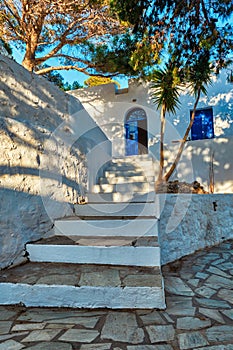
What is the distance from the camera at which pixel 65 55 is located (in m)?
7.93

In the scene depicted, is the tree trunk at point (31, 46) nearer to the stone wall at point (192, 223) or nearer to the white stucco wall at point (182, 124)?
the white stucco wall at point (182, 124)

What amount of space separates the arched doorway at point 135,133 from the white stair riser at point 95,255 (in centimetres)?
717

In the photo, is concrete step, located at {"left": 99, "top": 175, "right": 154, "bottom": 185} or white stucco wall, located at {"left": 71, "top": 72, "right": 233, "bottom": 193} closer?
concrete step, located at {"left": 99, "top": 175, "right": 154, "bottom": 185}

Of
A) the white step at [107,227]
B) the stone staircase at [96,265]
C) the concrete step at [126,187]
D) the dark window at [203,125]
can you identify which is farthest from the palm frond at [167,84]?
the white step at [107,227]

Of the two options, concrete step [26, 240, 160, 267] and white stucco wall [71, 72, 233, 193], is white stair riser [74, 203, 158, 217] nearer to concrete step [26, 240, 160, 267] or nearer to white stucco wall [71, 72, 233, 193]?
concrete step [26, 240, 160, 267]

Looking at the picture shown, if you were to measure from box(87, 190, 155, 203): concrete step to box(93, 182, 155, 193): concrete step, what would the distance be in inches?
5.8

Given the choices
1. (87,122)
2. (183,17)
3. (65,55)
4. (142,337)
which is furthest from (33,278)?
(65,55)

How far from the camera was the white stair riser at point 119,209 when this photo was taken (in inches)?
137

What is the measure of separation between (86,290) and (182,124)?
744 cm

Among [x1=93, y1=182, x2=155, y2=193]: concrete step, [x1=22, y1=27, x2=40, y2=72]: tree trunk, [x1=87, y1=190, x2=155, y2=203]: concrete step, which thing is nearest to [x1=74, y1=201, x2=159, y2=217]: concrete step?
[x1=87, y1=190, x2=155, y2=203]: concrete step

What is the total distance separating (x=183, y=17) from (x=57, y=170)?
4.20 m

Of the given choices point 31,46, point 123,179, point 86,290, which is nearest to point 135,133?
point 31,46

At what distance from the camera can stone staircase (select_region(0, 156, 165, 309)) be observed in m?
1.99

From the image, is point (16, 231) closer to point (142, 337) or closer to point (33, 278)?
point (33, 278)
